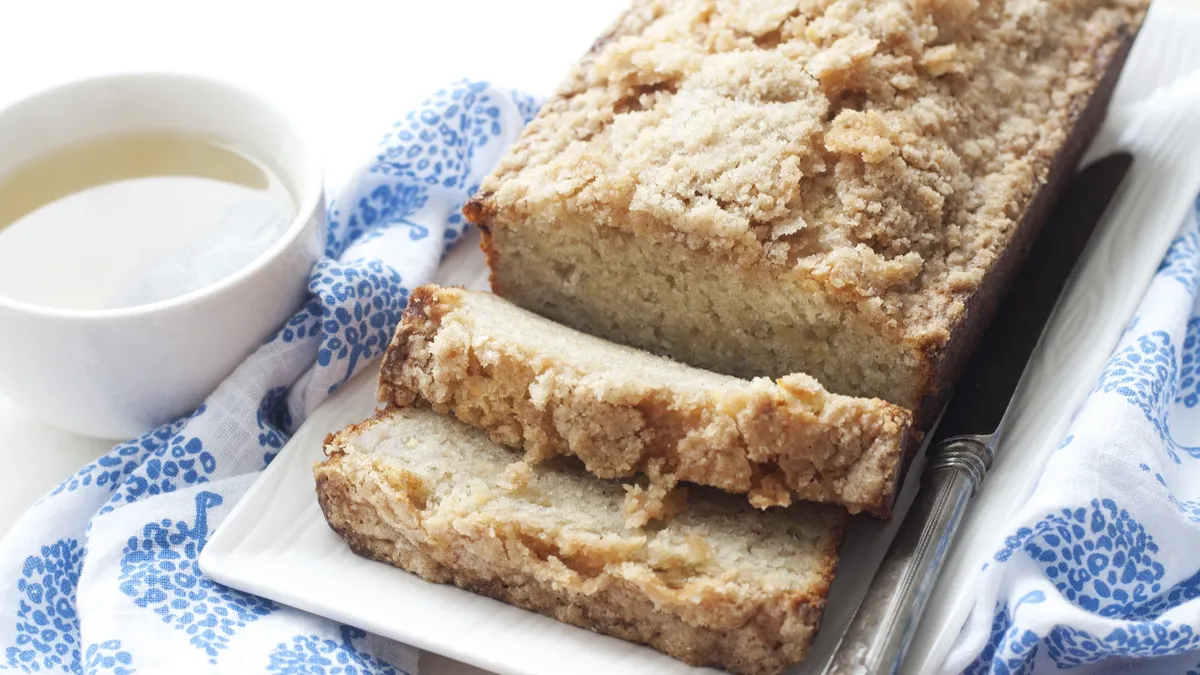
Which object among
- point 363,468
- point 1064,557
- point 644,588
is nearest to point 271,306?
point 363,468

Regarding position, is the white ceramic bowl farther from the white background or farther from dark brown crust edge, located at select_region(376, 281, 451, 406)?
the white background

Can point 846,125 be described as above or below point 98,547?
above

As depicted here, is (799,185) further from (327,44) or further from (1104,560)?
(327,44)

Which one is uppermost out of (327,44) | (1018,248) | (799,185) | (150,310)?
(799,185)

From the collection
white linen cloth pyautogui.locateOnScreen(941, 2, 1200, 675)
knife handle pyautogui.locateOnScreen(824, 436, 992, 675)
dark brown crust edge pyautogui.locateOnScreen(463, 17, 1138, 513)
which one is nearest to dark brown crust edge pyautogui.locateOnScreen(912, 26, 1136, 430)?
dark brown crust edge pyautogui.locateOnScreen(463, 17, 1138, 513)

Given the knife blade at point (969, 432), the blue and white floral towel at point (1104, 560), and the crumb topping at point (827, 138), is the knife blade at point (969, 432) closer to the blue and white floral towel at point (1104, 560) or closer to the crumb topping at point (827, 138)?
the blue and white floral towel at point (1104, 560)

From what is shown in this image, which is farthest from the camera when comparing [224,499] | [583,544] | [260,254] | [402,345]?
[260,254]

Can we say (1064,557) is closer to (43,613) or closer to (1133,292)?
(1133,292)

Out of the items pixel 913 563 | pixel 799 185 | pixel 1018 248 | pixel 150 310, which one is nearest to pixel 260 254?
pixel 150 310
